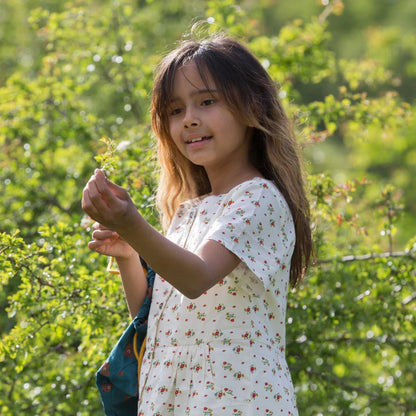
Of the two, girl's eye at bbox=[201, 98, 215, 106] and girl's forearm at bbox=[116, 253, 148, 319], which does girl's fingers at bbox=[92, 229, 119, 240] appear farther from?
girl's eye at bbox=[201, 98, 215, 106]

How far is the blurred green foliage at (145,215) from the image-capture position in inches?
102

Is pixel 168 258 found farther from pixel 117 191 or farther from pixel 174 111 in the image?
pixel 174 111

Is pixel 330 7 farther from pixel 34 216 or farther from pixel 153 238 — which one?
pixel 153 238

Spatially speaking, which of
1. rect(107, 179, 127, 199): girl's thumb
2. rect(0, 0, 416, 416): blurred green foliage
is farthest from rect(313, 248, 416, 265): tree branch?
rect(107, 179, 127, 199): girl's thumb

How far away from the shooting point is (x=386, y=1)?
50.3 ft

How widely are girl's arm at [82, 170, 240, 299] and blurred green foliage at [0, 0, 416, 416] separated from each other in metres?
0.51

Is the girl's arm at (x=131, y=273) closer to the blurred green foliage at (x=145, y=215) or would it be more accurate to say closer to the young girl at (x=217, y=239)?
the young girl at (x=217, y=239)

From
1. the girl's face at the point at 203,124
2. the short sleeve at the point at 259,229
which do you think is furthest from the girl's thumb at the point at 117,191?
the girl's face at the point at 203,124

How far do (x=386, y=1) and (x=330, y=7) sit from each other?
470 inches

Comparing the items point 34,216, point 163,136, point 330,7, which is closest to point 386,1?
point 330,7

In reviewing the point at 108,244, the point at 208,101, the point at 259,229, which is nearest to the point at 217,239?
the point at 259,229

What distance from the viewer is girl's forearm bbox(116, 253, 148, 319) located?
2125 mm

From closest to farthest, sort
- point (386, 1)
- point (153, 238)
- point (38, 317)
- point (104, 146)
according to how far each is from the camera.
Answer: point (153, 238) < point (38, 317) < point (104, 146) < point (386, 1)

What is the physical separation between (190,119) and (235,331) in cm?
58
